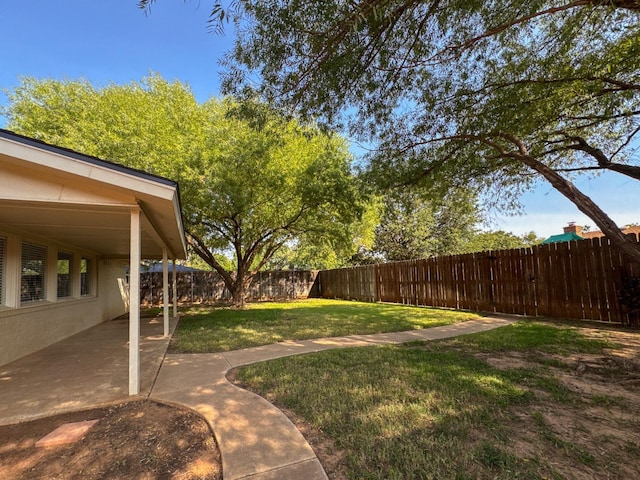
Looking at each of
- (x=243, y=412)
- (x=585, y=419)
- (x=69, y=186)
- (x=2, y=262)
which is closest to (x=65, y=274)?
(x=2, y=262)

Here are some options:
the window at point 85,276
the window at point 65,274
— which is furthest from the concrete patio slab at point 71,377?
the window at point 85,276

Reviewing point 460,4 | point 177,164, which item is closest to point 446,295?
point 460,4

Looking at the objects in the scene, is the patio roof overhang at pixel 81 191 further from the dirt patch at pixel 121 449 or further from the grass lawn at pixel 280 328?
the grass lawn at pixel 280 328

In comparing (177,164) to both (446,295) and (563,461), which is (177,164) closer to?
(446,295)

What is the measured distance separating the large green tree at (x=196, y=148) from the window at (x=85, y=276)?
2.98 metres

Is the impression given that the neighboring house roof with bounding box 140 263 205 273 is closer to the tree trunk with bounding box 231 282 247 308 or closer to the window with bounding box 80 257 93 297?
the tree trunk with bounding box 231 282 247 308

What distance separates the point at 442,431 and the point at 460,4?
4554mm

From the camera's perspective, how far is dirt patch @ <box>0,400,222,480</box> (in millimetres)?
2262

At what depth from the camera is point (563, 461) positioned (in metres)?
2.16

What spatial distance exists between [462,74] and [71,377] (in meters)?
7.34

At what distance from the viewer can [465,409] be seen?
2.93 m

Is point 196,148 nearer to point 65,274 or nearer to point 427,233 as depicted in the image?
point 65,274

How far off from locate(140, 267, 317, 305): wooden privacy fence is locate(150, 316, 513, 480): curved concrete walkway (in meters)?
12.8

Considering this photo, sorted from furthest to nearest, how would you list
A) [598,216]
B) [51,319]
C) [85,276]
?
[85,276] → [51,319] → [598,216]
